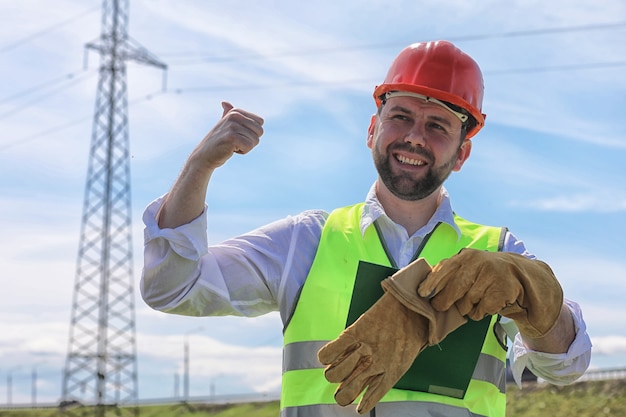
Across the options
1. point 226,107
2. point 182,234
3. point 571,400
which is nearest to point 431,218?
point 226,107

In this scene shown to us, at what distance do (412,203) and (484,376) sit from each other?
78 cm

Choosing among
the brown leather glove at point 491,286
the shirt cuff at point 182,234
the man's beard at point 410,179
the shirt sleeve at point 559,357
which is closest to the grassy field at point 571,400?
the shirt sleeve at point 559,357

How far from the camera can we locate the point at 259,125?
3.37 meters

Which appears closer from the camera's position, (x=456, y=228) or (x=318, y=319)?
(x=318, y=319)

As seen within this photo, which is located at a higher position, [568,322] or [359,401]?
[568,322]

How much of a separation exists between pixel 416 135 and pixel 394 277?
757mm

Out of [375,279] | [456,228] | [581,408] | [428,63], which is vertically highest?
[428,63]

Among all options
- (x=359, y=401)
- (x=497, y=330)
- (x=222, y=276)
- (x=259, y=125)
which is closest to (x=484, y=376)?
(x=497, y=330)

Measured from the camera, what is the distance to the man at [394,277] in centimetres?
328

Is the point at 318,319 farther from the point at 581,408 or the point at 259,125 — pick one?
the point at 581,408

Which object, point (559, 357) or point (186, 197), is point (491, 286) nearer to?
point (559, 357)

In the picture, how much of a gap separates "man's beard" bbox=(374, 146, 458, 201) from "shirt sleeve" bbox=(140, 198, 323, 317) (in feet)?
1.15

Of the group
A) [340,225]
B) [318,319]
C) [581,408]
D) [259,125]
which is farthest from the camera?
[581,408]

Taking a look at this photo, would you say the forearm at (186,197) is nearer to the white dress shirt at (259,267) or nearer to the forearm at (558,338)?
the white dress shirt at (259,267)
